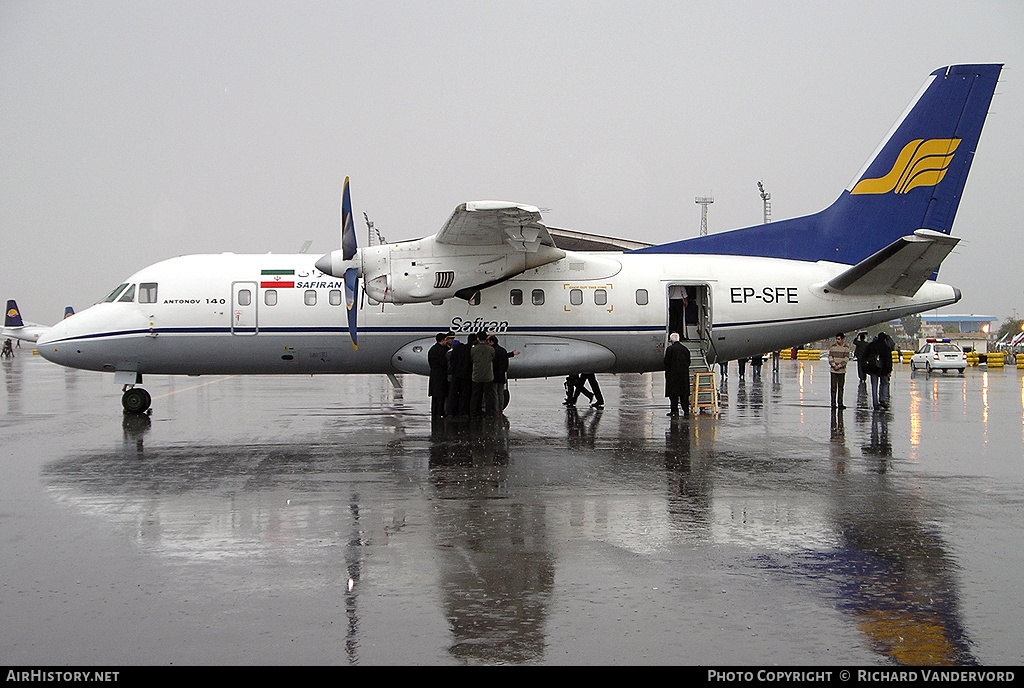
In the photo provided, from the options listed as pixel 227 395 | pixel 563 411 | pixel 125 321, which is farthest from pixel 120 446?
pixel 227 395

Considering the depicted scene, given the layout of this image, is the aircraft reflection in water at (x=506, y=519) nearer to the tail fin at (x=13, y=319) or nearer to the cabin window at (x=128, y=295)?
the cabin window at (x=128, y=295)

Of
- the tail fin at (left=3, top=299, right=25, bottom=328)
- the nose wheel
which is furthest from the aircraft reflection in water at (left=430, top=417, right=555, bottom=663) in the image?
the tail fin at (left=3, top=299, right=25, bottom=328)

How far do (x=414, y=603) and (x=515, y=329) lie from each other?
11.6 metres

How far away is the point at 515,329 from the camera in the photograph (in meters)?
17.0

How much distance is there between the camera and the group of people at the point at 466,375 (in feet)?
50.2

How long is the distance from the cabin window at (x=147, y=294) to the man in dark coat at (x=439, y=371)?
5862 millimetres

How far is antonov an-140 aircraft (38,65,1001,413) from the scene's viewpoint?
16484mm

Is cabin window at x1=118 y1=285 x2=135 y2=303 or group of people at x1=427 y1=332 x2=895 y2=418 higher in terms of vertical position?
cabin window at x1=118 y1=285 x2=135 y2=303

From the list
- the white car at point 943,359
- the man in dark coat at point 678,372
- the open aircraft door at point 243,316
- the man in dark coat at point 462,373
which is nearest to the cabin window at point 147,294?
the open aircraft door at point 243,316

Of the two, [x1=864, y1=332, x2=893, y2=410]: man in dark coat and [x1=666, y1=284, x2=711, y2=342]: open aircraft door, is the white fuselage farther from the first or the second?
[x1=864, y1=332, x2=893, y2=410]: man in dark coat

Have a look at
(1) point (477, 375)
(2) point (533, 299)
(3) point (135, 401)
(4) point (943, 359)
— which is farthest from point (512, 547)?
(4) point (943, 359)

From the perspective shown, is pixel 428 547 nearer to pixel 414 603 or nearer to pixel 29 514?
pixel 414 603

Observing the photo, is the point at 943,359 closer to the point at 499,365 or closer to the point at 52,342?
the point at 499,365

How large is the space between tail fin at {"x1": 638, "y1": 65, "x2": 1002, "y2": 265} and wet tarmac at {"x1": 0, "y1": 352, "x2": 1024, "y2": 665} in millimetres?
5097
